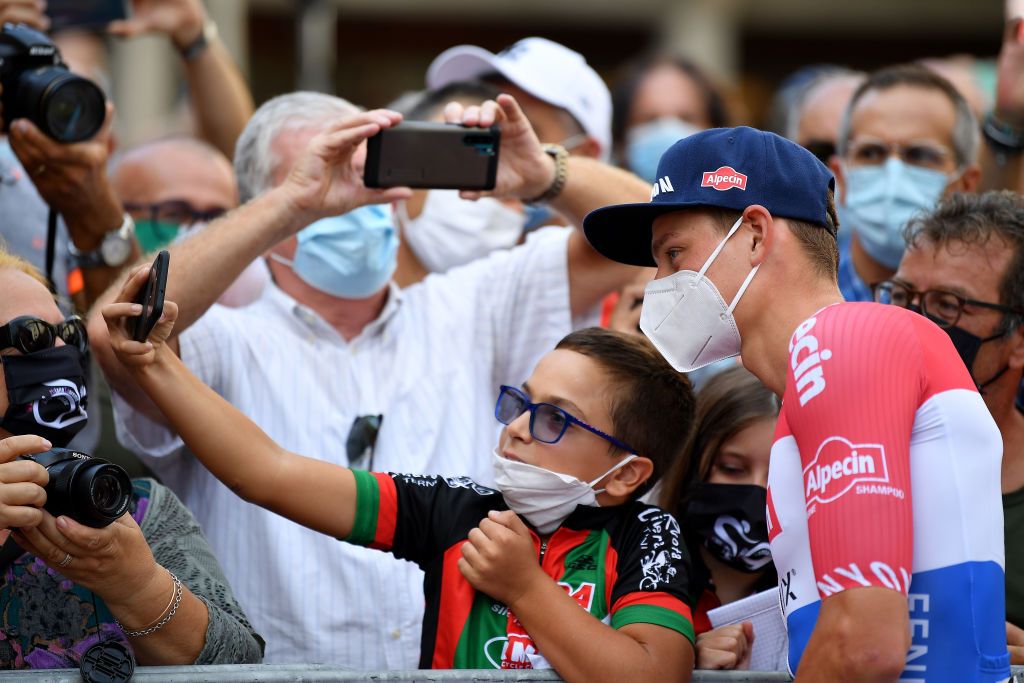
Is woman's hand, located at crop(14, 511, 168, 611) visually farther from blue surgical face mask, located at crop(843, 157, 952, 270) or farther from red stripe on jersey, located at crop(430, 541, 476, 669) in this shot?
blue surgical face mask, located at crop(843, 157, 952, 270)

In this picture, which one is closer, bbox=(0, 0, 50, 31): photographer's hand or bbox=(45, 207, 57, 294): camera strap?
bbox=(45, 207, 57, 294): camera strap

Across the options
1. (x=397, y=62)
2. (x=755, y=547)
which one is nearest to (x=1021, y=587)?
(x=755, y=547)

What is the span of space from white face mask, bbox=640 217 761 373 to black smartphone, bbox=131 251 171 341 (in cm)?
100

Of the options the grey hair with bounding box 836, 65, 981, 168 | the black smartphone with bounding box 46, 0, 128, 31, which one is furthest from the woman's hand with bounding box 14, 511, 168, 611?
the grey hair with bounding box 836, 65, 981, 168

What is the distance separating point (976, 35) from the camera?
16219 millimetres

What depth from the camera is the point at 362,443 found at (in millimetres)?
3451

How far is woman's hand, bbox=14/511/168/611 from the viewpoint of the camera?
2273 millimetres

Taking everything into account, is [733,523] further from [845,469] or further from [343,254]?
[343,254]

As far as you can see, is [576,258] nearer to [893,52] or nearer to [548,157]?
[548,157]

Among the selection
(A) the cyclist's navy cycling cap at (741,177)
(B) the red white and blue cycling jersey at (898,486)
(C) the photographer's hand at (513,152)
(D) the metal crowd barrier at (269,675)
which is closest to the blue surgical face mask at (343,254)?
(C) the photographer's hand at (513,152)

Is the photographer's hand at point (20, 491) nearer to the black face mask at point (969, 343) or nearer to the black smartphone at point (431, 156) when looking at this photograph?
the black smartphone at point (431, 156)

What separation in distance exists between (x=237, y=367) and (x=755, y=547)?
4.87 feet

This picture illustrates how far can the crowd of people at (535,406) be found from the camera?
212cm

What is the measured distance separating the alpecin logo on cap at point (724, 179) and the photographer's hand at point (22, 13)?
7.99ft
